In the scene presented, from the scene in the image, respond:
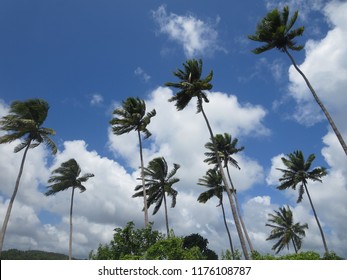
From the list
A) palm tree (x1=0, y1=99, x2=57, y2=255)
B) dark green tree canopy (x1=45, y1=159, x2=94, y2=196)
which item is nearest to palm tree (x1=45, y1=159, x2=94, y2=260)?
dark green tree canopy (x1=45, y1=159, x2=94, y2=196)

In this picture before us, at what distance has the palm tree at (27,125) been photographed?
26.8 m

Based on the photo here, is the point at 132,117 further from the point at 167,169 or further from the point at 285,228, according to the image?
the point at 285,228

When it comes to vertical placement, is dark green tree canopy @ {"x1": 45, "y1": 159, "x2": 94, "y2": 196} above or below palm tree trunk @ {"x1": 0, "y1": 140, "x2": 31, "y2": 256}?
above

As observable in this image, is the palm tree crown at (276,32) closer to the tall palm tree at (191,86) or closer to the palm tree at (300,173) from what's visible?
the tall palm tree at (191,86)

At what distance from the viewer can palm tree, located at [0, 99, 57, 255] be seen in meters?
26.8

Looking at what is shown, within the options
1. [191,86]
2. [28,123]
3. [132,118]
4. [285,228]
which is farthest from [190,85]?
[285,228]

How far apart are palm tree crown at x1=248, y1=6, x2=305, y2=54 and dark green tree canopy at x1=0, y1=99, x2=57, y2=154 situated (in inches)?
777

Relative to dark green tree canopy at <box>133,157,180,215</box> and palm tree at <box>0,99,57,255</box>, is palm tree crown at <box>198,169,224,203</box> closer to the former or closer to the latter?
dark green tree canopy at <box>133,157,180,215</box>

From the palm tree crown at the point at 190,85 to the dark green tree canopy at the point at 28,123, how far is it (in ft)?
39.2

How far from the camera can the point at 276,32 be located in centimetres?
2316

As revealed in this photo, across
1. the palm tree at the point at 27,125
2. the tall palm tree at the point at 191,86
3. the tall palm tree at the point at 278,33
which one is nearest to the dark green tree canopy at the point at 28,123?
the palm tree at the point at 27,125
